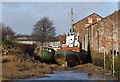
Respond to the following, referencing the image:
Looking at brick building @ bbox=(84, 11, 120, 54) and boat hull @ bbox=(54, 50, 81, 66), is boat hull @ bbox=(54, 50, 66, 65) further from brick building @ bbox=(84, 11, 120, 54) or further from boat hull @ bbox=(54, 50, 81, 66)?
brick building @ bbox=(84, 11, 120, 54)

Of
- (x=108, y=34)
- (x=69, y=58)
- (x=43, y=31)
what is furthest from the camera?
(x=43, y=31)

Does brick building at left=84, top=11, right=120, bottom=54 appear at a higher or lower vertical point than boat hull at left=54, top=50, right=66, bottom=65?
higher

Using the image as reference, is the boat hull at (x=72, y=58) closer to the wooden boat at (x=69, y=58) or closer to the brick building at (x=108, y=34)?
the wooden boat at (x=69, y=58)

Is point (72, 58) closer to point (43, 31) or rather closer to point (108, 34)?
point (108, 34)

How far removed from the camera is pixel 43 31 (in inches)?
2616

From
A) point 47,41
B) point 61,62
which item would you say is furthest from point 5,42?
point 47,41

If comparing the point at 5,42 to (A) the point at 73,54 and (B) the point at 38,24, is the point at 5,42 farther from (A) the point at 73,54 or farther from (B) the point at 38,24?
(B) the point at 38,24

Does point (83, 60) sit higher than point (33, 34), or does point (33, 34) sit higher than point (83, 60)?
point (33, 34)

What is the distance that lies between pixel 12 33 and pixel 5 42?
2541 cm

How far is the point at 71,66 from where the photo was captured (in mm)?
32594

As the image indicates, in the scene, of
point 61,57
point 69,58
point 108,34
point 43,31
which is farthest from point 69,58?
point 43,31

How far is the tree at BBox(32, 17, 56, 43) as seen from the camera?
217 feet

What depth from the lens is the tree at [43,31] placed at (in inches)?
2608

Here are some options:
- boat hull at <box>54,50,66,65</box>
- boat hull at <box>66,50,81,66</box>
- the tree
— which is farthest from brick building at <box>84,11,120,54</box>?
the tree
